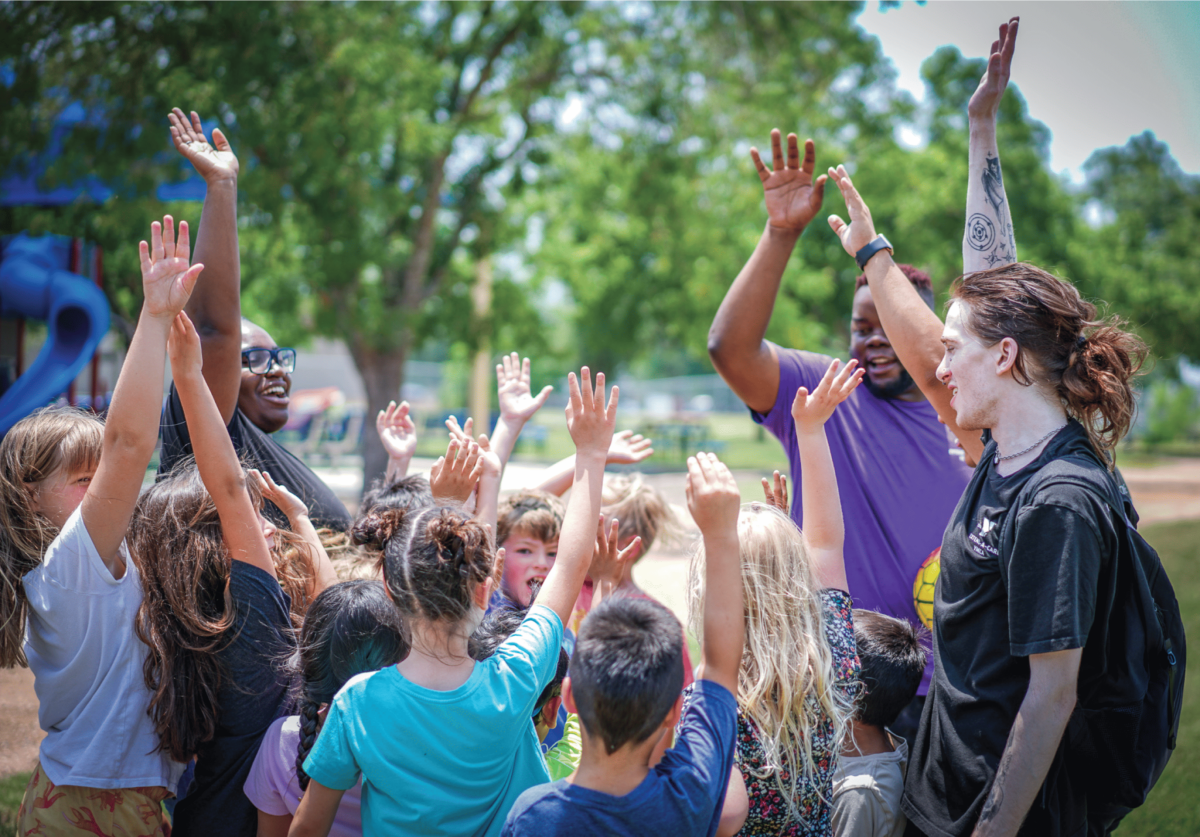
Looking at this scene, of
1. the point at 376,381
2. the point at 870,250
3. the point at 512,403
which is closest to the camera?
the point at 870,250

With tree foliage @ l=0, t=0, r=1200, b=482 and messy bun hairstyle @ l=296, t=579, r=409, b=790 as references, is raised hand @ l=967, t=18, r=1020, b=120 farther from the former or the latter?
messy bun hairstyle @ l=296, t=579, r=409, b=790

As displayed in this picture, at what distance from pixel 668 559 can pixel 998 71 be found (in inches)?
309

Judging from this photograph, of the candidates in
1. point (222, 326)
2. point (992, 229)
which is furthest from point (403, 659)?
point (992, 229)

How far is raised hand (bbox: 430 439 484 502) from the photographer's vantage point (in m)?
2.60

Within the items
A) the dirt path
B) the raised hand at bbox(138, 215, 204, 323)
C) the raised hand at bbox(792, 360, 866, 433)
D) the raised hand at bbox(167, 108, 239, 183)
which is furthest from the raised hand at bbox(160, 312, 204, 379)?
the raised hand at bbox(792, 360, 866, 433)

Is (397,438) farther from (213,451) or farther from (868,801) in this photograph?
(868,801)

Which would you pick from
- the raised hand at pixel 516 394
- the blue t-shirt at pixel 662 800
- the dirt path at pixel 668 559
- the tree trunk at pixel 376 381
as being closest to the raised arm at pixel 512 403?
the raised hand at pixel 516 394

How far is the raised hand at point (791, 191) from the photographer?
2.89 meters

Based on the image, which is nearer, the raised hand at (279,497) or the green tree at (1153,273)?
the raised hand at (279,497)

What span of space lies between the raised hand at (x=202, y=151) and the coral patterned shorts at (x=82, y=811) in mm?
1666

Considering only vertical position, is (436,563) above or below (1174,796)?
above

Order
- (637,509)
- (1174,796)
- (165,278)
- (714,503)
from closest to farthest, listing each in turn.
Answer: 1. (714,503)
2. (165,278)
3. (637,509)
4. (1174,796)

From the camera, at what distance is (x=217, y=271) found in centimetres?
262

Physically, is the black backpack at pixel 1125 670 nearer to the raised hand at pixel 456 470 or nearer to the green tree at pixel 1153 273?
the raised hand at pixel 456 470
